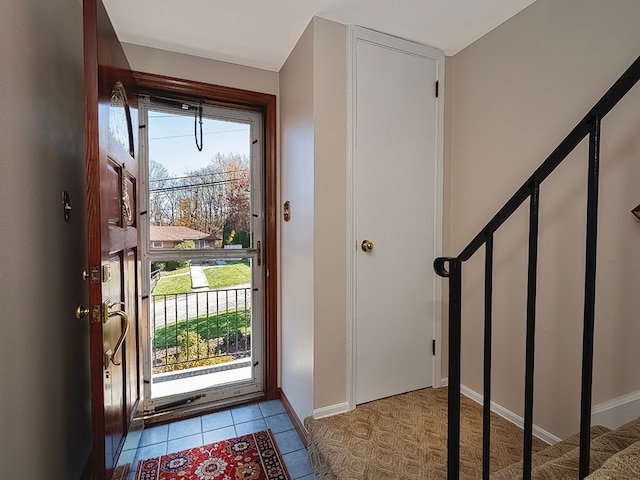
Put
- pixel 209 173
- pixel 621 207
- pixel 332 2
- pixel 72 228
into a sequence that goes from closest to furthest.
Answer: pixel 621 207 → pixel 72 228 → pixel 332 2 → pixel 209 173

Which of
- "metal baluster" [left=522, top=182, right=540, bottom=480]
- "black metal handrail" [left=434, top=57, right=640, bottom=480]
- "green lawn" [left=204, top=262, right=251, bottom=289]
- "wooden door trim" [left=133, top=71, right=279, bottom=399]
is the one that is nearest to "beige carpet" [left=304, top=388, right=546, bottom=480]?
"black metal handrail" [left=434, top=57, right=640, bottom=480]

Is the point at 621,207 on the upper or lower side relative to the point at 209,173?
lower

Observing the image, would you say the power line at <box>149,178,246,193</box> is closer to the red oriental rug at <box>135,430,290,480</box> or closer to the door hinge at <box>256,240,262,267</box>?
the door hinge at <box>256,240,262,267</box>

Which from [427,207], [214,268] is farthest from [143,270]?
[427,207]

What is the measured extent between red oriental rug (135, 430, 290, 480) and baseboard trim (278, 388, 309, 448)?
16 cm

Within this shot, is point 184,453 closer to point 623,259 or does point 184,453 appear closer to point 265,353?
point 265,353

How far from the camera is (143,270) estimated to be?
213cm

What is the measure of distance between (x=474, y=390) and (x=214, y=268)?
1930 millimetres

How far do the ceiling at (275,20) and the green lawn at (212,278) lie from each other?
146 cm

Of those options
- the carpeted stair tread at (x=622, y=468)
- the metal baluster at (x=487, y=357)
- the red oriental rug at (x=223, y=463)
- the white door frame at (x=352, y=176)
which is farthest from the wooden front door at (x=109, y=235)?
the carpeted stair tread at (x=622, y=468)

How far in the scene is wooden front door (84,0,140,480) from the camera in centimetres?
113

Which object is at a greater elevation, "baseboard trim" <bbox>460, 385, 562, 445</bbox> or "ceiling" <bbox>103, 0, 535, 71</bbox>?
"ceiling" <bbox>103, 0, 535, 71</bbox>

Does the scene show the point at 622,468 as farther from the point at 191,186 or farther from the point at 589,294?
the point at 191,186

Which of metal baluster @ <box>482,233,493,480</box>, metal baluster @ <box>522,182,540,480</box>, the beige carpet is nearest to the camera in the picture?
metal baluster @ <box>522,182,540,480</box>
